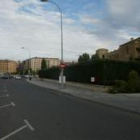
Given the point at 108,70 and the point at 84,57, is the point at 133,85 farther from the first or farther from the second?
the point at 84,57

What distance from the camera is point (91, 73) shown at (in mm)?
42719

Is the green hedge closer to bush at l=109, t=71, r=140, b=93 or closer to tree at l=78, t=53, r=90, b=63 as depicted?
bush at l=109, t=71, r=140, b=93

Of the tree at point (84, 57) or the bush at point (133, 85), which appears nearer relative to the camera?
the bush at point (133, 85)

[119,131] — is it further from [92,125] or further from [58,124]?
[58,124]

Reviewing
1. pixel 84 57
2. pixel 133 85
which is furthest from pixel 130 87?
pixel 84 57

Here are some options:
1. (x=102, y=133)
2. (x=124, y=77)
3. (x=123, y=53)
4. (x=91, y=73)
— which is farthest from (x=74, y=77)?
(x=102, y=133)

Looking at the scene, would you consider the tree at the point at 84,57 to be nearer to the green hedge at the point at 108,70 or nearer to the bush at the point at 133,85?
the green hedge at the point at 108,70

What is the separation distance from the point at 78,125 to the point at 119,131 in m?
1.86

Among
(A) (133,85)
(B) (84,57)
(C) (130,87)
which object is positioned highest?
(B) (84,57)

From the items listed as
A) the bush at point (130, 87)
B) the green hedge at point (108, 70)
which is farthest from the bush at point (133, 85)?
the green hedge at point (108, 70)

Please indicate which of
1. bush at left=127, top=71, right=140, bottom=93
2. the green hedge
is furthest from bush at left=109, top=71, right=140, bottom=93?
the green hedge

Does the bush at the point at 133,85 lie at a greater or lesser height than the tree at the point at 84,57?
lesser

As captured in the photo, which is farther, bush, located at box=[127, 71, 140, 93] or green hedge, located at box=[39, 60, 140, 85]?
green hedge, located at box=[39, 60, 140, 85]

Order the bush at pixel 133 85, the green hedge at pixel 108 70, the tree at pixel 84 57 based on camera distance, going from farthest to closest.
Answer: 1. the tree at pixel 84 57
2. the green hedge at pixel 108 70
3. the bush at pixel 133 85
